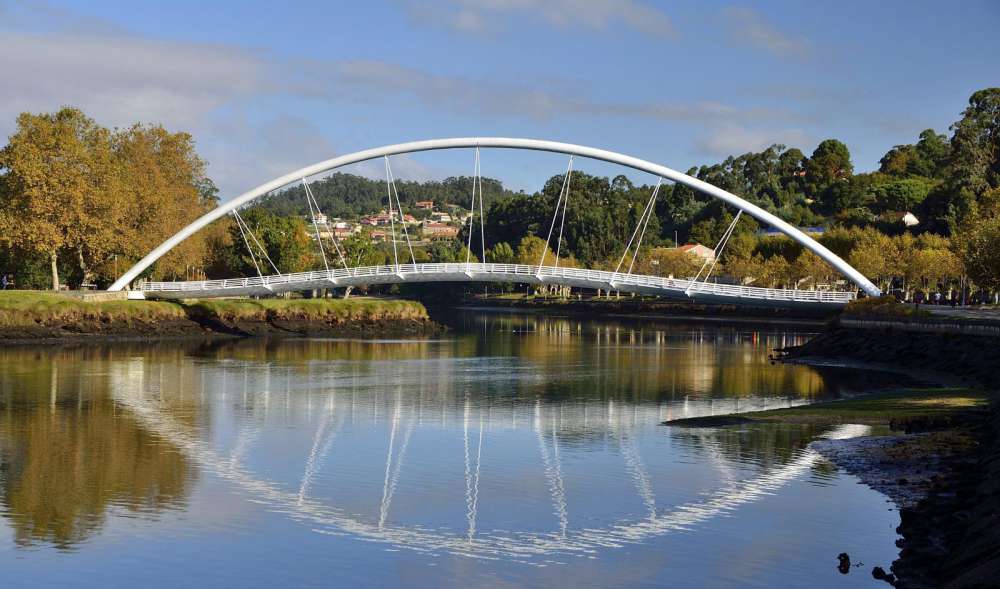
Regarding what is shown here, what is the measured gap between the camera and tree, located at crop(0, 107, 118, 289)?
236 feet

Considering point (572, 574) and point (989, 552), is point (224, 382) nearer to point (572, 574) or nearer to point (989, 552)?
point (572, 574)

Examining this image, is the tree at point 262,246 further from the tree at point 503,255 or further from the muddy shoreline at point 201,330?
the tree at point 503,255

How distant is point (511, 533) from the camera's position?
20.9 meters

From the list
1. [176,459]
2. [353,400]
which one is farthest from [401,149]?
[176,459]

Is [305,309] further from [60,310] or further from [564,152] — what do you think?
[564,152]

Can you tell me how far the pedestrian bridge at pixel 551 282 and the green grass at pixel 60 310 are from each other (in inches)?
188

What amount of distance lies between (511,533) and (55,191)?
2363 inches

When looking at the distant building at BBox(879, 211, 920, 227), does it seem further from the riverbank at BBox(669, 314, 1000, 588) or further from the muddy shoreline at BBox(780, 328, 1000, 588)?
the muddy shoreline at BBox(780, 328, 1000, 588)

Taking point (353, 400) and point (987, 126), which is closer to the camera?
point (353, 400)

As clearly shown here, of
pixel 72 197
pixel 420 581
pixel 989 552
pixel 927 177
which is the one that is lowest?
pixel 420 581

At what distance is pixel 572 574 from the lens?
18.1 m

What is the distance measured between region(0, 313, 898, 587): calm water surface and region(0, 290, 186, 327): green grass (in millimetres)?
23375

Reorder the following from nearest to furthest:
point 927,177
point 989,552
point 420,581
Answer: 1. point 989,552
2. point 420,581
3. point 927,177

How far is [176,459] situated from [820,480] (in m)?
15.3
